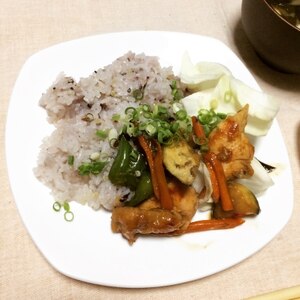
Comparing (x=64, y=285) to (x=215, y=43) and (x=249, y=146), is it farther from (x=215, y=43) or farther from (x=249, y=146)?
(x=215, y=43)

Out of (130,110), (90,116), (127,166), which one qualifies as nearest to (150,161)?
(127,166)

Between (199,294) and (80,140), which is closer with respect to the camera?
(199,294)

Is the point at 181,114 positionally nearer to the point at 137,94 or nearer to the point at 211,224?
the point at 137,94

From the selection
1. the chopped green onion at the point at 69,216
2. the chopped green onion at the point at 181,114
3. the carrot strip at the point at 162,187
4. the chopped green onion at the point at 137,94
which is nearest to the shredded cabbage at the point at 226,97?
the chopped green onion at the point at 181,114

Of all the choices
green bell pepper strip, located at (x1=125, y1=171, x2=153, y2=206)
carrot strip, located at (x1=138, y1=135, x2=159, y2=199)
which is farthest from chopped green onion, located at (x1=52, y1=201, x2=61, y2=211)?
carrot strip, located at (x1=138, y1=135, x2=159, y2=199)

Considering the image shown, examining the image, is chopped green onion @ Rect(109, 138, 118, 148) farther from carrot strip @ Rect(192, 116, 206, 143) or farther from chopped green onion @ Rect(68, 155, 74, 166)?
carrot strip @ Rect(192, 116, 206, 143)

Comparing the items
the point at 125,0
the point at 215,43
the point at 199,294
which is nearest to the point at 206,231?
the point at 199,294
